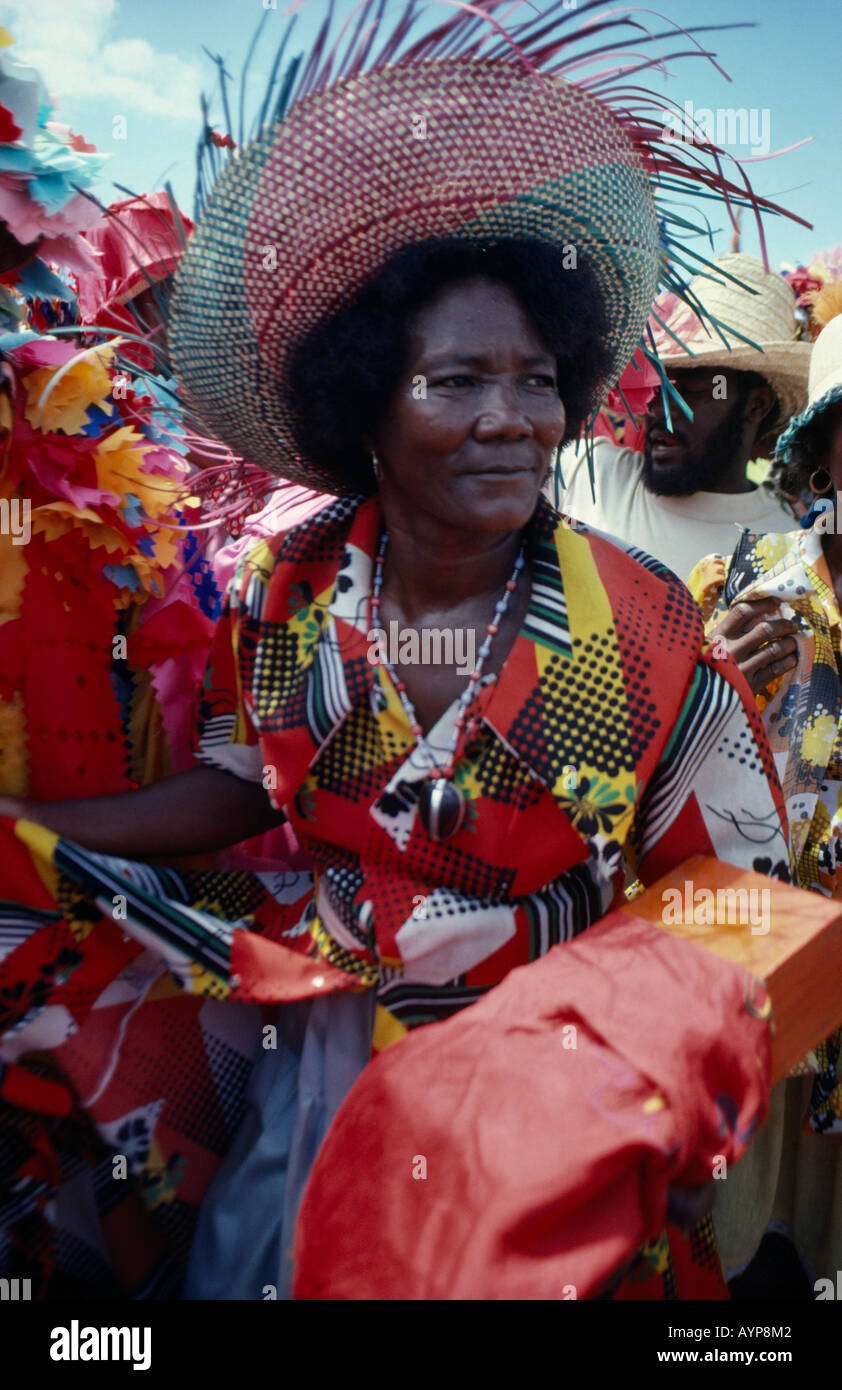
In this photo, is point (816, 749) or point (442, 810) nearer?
point (442, 810)

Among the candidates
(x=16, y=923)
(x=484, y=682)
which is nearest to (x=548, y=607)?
(x=484, y=682)

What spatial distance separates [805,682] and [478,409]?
1035 millimetres

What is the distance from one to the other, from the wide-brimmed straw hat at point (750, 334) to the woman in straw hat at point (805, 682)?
100 centimetres

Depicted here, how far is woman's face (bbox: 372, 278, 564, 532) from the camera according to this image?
145cm

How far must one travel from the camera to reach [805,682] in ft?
6.77

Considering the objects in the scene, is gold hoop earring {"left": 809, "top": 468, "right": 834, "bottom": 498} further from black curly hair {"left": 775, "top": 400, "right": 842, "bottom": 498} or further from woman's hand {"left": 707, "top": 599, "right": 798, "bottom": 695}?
woman's hand {"left": 707, "top": 599, "right": 798, "bottom": 695}

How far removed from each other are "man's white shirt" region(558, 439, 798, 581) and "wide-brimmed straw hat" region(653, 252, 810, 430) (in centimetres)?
39

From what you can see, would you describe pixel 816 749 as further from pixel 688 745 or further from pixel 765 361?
pixel 765 361

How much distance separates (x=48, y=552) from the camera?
5.47ft

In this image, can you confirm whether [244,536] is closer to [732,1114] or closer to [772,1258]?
[732,1114]

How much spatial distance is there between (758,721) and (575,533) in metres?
0.41

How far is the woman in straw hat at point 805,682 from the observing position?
2.02 meters

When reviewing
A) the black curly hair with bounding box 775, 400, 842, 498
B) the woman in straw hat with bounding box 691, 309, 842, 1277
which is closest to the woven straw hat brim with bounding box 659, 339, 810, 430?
the black curly hair with bounding box 775, 400, 842, 498

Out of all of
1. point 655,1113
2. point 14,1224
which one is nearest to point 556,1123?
point 655,1113
